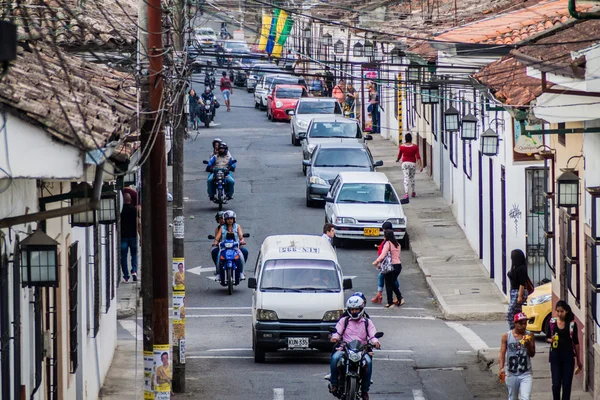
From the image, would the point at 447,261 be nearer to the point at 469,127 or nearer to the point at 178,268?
the point at 469,127

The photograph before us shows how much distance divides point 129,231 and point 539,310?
8912 mm

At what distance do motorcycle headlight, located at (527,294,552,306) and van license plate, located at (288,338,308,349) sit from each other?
4064 mm

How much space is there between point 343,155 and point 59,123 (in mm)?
27154

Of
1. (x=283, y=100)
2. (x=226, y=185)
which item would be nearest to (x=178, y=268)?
(x=226, y=185)

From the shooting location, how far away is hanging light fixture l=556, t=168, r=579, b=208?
17.1 m

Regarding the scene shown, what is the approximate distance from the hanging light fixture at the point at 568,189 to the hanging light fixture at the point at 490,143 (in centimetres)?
694

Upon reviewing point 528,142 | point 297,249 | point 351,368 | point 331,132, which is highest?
point 331,132

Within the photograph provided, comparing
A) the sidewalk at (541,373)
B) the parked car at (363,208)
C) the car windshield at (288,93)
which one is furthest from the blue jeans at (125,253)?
the car windshield at (288,93)

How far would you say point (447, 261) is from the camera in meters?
28.3

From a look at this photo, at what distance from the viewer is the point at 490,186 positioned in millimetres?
26797

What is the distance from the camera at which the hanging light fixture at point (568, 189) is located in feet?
56.1

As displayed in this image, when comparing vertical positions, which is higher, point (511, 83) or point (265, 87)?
point (265, 87)

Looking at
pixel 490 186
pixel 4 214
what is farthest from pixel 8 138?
pixel 490 186

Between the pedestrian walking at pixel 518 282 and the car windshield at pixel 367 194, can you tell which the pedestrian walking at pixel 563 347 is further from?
the car windshield at pixel 367 194
